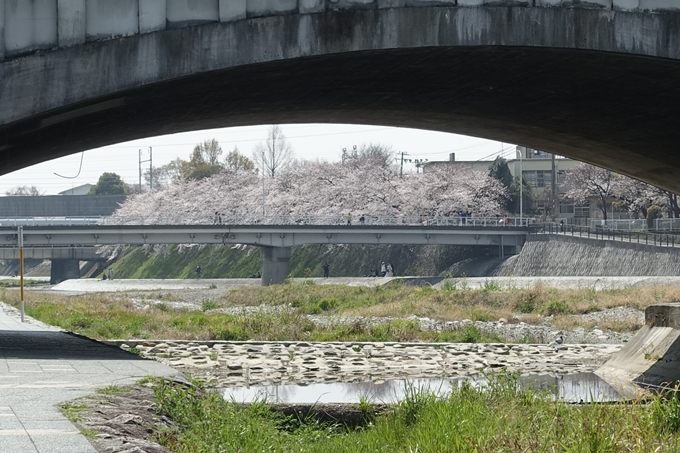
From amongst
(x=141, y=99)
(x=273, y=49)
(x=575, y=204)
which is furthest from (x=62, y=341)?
(x=575, y=204)

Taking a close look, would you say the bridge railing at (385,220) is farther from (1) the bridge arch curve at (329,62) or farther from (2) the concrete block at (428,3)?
(2) the concrete block at (428,3)

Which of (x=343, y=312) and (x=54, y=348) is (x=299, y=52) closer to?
(x=54, y=348)

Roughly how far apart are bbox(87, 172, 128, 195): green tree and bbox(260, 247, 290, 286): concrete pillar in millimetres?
84329

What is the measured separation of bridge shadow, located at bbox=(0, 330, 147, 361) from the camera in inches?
563

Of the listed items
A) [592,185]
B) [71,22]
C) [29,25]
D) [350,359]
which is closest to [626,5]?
[71,22]

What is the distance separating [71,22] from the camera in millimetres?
12578

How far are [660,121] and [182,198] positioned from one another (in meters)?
92.0

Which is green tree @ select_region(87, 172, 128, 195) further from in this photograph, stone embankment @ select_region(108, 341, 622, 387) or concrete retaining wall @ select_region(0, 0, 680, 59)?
concrete retaining wall @ select_region(0, 0, 680, 59)

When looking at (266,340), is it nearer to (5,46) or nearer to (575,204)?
(5,46)

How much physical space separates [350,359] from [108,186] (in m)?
136

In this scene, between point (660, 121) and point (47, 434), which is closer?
point (47, 434)

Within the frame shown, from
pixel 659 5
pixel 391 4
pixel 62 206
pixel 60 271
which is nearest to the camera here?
pixel 391 4

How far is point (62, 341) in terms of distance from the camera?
1742 centimetres

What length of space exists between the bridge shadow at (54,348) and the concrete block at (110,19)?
494 centimetres
